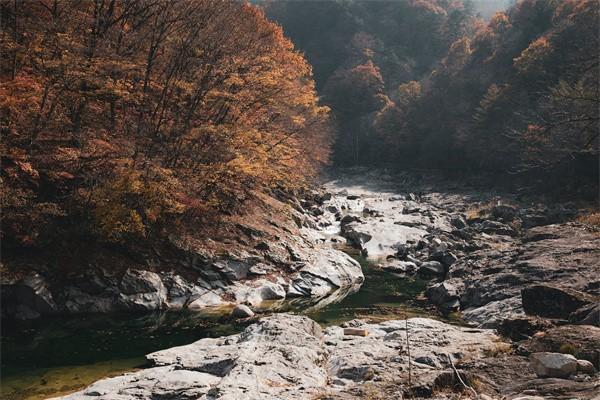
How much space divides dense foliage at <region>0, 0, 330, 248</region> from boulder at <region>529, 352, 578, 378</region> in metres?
14.8

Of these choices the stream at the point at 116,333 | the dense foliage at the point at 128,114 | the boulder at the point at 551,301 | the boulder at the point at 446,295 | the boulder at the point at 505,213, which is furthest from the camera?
the boulder at the point at 505,213

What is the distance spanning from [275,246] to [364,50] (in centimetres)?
9527

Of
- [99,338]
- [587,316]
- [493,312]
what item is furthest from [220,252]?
[587,316]

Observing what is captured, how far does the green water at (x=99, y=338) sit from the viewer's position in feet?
35.1

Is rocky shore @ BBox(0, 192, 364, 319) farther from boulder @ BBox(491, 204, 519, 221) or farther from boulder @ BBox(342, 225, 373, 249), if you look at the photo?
boulder @ BBox(491, 204, 519, 221)

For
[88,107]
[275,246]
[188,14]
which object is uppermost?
[188,14]

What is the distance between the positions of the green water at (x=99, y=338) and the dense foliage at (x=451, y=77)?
38.4 feet

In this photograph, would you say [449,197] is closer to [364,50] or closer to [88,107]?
[88,107]

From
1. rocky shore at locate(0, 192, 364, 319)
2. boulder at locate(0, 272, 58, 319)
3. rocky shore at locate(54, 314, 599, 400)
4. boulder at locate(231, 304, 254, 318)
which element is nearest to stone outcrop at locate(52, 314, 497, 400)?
rocky shore at locate(54, 314, 599, 400)

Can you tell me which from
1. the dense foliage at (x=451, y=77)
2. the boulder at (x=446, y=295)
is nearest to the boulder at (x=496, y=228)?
the dense foliage at (x=451, y=77)

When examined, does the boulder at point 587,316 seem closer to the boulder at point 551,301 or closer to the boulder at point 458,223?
the boulder at point 551,301

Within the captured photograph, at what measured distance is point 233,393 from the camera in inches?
291

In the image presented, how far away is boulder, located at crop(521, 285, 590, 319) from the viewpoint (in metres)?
12.4

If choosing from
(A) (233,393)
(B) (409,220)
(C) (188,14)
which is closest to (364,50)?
(B) (409,220)
